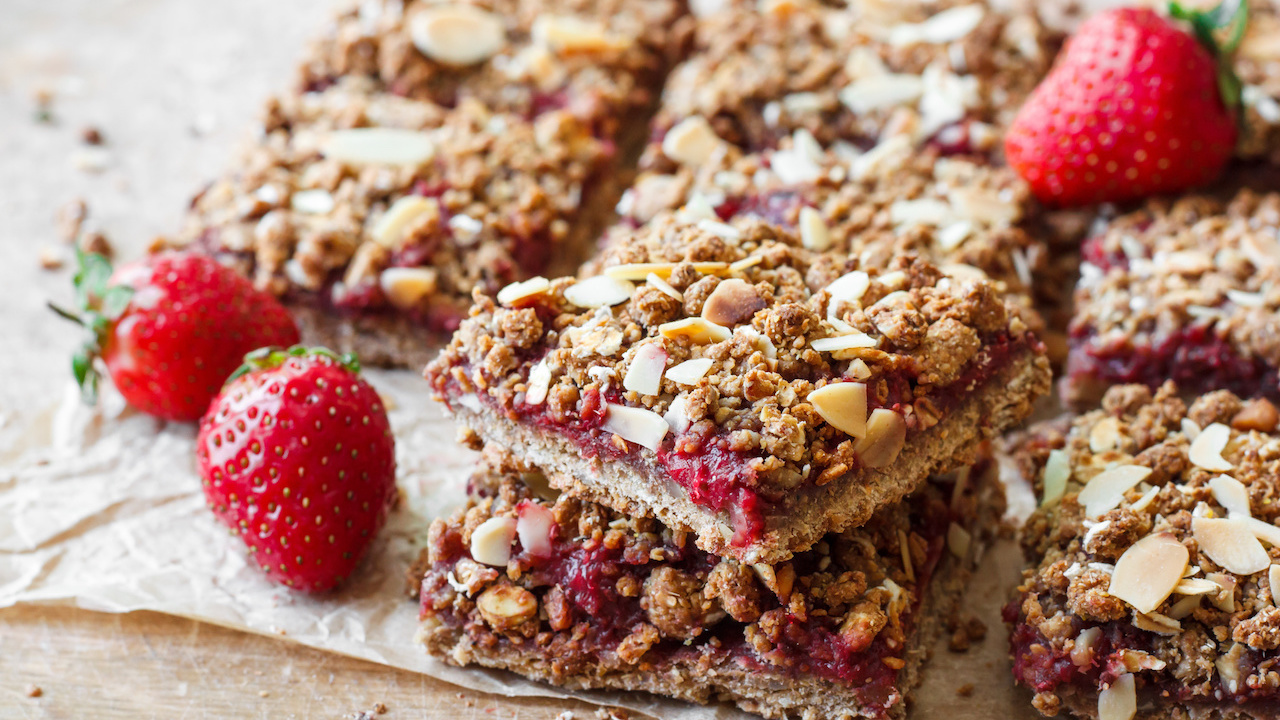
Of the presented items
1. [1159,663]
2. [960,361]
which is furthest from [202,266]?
[1159,663]

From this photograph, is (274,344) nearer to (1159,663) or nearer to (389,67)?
(389,67)

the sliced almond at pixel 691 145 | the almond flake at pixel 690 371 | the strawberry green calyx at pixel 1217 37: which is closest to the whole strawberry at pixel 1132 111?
the strawberry green calyx at pixel 1217 37

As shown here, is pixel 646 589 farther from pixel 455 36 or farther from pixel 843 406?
pixel 455 36

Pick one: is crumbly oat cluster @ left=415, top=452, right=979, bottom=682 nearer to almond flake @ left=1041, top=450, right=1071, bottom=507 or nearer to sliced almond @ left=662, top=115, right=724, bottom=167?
almond flake @ left=1041, top=450, right=1071, bottom=507

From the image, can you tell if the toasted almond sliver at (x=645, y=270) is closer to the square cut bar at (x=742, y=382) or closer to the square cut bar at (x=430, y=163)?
the square cut bar at (x=742, y=382)

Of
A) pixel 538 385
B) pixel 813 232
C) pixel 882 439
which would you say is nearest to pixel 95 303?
pixel 538 385
